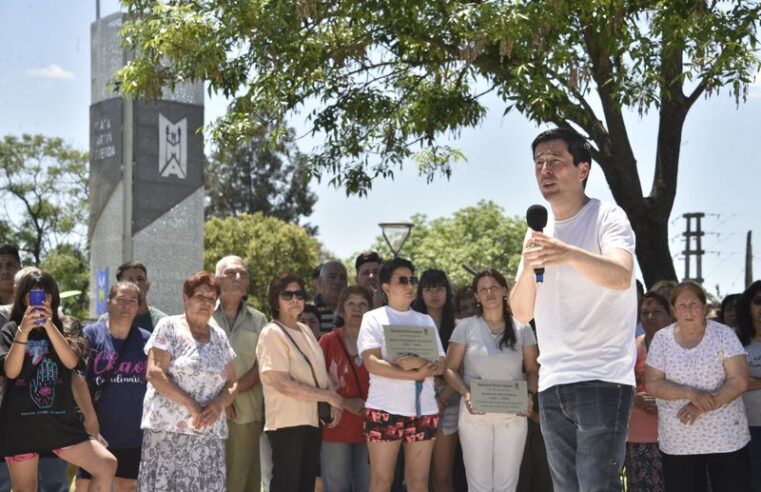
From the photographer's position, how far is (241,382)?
779cm

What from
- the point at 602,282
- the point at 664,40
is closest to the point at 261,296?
the point at 664,40

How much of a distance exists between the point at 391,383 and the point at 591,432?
146 inches

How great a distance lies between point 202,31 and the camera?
10031 millimetres

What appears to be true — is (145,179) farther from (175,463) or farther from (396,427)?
(396,427)

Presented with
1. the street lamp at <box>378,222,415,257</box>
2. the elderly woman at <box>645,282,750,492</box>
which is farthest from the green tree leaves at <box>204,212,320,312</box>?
the elderly woman at <box>645,282,750,492</box>

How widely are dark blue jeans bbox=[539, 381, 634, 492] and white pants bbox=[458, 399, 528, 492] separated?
151 inches

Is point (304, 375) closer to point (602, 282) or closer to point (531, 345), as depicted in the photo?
point (531, 345)

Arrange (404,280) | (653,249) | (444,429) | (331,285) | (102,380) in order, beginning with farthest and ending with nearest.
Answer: (653,249) < (331,285) < (444,429) < (404,280) < (102,380)

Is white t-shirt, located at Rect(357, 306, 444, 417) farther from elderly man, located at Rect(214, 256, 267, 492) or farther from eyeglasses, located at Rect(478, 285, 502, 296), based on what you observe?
elderly man, located at Rect(214, 256, 267, 492)

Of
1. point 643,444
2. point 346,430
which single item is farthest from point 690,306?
point 346,430

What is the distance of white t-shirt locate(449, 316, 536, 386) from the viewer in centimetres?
795

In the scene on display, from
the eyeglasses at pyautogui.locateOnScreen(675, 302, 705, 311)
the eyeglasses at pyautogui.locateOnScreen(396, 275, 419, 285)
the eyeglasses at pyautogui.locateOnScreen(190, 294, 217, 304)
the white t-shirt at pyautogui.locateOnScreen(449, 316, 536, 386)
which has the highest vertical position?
the eyeglasses at pyautogui.locateOnScreen(396, 275, 419, 285)

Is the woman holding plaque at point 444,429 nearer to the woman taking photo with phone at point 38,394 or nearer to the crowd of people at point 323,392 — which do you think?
the crowd of people at point 323,392

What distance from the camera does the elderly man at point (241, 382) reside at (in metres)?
7.88
